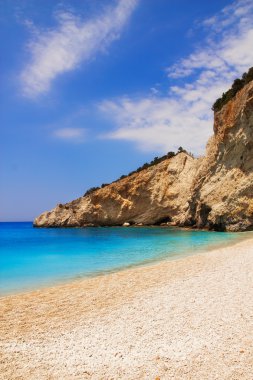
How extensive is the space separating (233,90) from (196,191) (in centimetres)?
1252

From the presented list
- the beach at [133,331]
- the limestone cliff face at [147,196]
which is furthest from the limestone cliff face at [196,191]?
the beach at [133,331]

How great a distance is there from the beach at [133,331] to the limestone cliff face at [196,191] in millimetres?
24208

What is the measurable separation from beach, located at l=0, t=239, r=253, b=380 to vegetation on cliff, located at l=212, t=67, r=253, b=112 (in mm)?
31044

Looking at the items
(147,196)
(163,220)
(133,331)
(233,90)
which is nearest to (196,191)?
(233,90)

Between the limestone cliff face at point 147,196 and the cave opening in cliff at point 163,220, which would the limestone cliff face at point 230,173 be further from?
the cave opening in cliff at point 163,220

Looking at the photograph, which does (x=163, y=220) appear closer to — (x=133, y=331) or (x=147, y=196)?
(x=147, y=196)

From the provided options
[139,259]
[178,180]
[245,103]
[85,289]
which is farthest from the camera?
[178,180]

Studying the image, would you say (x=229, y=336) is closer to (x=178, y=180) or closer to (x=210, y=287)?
(x=210, y=287)

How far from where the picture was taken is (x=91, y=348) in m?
5.16

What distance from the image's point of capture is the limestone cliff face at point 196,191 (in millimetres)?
31953

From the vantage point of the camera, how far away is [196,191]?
4088cm

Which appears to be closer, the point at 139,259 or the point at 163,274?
the point at 163,274

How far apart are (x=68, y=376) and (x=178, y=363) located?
148 centimetres

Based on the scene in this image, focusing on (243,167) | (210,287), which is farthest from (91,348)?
(243,167)
